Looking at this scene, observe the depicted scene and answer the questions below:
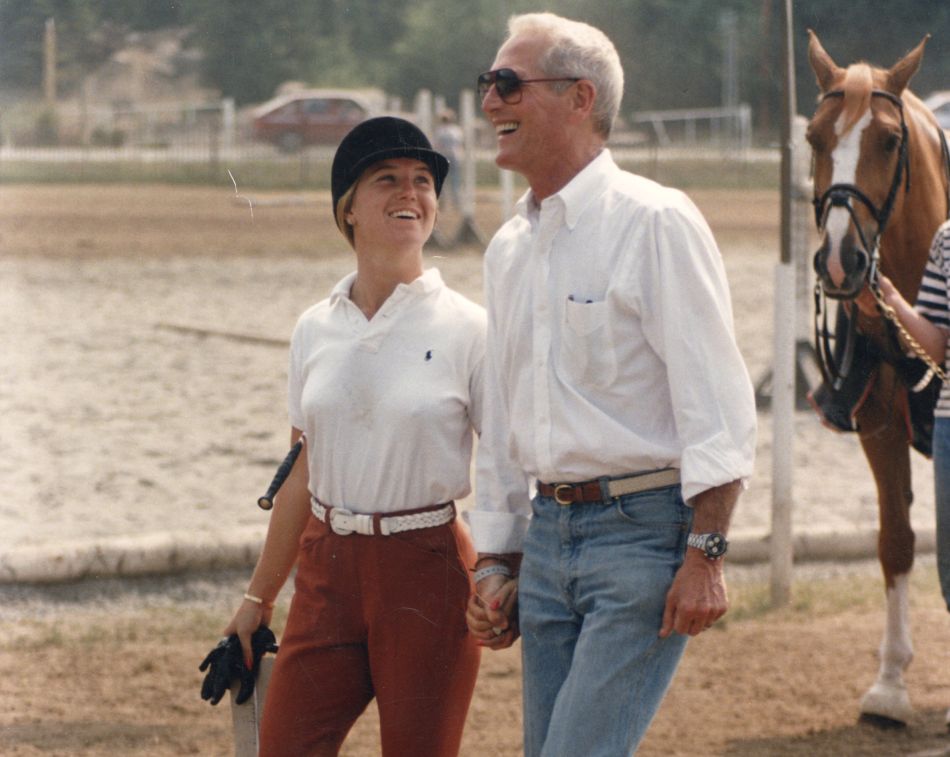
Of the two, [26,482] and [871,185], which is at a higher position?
[871,185]

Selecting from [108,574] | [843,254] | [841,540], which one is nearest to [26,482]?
[108,574]

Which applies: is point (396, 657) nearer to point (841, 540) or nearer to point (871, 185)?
point (871, 185)

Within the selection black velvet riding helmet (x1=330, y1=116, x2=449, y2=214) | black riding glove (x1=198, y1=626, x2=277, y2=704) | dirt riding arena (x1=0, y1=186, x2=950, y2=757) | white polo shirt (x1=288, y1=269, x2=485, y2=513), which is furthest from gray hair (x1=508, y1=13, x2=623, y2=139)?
dirt riding arena (x1=0, y1=186, x2=950, y2=757)

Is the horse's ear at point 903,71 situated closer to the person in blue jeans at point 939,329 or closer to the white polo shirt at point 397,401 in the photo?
the person in blue jeans at point 939,329

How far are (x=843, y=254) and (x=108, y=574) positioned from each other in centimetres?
333

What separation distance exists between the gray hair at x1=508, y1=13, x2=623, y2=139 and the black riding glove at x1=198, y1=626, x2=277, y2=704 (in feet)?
4.17

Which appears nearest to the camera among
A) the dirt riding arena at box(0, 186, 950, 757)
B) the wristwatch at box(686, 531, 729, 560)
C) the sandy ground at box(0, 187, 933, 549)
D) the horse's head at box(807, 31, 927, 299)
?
the wristwatch at box(686, 531, 729, 560)

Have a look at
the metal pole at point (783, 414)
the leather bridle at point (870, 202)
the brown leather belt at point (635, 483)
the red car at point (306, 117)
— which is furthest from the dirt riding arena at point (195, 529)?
the red car at point (306, 117)

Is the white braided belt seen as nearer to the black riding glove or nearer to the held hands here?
the held hands

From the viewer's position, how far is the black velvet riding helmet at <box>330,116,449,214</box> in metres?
3.07

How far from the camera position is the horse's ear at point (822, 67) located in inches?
182

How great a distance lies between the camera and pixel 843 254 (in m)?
4.33

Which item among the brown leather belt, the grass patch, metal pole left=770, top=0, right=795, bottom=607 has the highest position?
the brown leather belt

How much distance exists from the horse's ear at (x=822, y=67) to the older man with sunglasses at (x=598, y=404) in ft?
6.51
